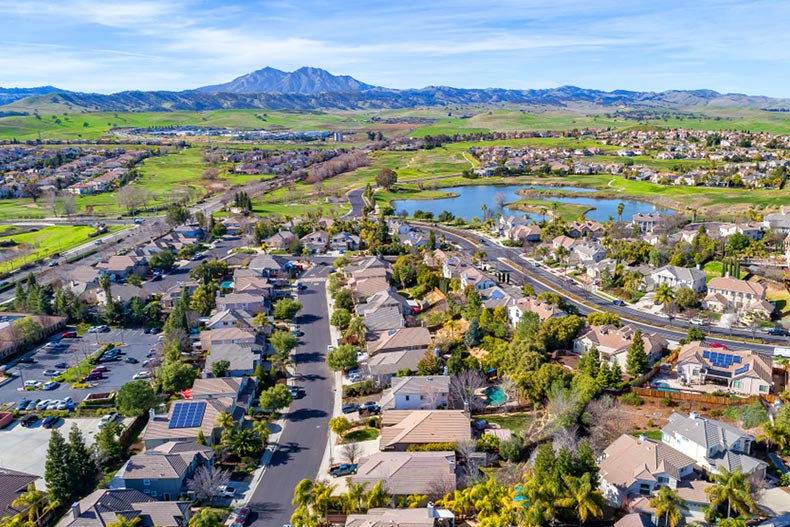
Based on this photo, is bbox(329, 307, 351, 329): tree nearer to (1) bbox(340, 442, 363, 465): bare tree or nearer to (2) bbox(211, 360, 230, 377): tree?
(2) bbox(211, 360, 230, 377): tree

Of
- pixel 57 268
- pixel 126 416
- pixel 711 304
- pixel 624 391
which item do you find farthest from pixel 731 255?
pixel 57 268

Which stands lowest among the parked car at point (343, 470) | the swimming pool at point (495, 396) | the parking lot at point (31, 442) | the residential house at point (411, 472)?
the parking lot at point (31, 442)

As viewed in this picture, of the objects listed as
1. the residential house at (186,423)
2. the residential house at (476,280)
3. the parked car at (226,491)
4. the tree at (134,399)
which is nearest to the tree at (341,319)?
the residential house at (476,280)

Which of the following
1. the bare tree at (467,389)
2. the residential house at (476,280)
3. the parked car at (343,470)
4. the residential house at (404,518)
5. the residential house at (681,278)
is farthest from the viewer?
the residential house at (476,280)

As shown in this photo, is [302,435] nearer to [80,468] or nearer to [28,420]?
[80,468]

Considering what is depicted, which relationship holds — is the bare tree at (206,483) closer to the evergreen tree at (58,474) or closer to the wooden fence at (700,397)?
the evergreen tree at (58,474)

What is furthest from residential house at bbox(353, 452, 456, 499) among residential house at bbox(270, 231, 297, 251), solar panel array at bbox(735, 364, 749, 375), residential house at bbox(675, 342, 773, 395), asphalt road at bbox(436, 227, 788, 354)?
residential house at bbox(270, 231, 297, 251)
